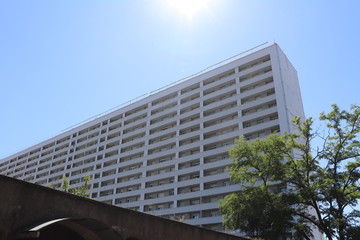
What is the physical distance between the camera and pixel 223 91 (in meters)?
47.7

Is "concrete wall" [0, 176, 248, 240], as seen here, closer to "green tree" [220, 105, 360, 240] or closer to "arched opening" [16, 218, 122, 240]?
"arched opening" [16, 218, 122, 240]

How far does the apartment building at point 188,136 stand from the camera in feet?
136

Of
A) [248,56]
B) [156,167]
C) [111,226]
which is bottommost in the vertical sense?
[111,226]

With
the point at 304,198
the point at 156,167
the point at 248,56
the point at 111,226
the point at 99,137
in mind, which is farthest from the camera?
the point at 99,137

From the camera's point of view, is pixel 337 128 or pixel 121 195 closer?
pixel 337 128

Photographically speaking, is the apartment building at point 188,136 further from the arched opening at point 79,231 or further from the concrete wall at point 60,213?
the arched opening at point 79,231

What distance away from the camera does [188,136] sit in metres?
48.5

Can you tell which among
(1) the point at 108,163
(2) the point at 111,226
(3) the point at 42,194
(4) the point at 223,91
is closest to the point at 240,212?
(2) the point at 111,226

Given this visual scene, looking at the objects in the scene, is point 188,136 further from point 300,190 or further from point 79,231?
point 79,231

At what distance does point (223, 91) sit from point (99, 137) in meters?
28.9

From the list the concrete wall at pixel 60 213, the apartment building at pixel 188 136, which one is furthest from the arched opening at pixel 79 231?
the apartment building at pixel 188 136

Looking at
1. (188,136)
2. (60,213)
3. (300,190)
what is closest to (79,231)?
(60,213)

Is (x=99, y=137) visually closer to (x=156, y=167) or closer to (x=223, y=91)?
(x=156, y=167)

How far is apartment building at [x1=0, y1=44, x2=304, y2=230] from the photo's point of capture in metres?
41.6
